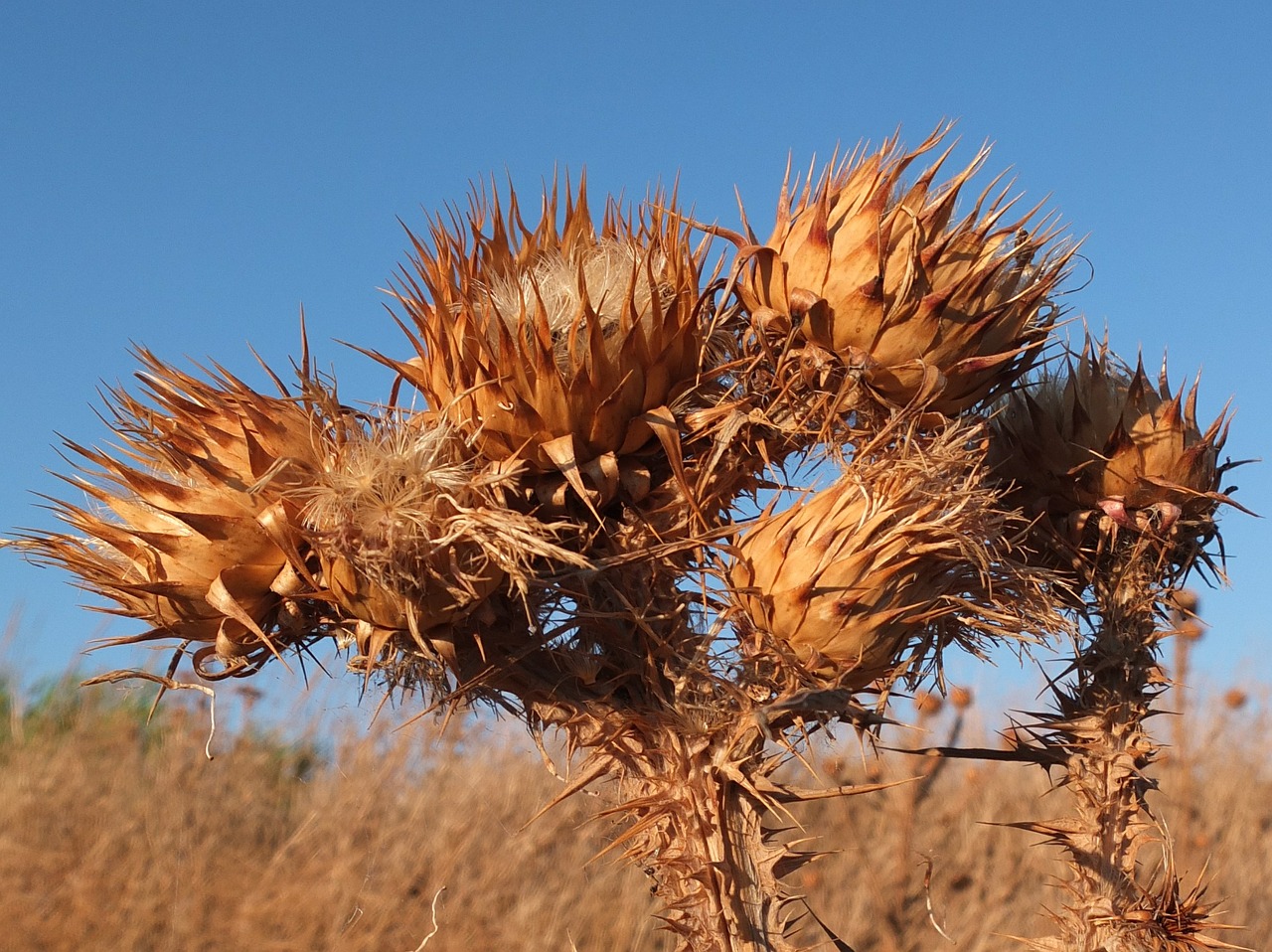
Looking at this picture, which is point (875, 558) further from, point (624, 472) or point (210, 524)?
point (210, 524)

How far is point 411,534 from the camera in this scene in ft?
6.19

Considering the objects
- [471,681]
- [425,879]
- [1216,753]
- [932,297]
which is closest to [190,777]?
[425,879]

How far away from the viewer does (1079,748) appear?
9.19ft

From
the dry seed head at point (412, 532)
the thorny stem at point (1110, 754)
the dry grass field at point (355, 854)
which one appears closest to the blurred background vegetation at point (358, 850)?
A: the dry grass field at point (355, 854)

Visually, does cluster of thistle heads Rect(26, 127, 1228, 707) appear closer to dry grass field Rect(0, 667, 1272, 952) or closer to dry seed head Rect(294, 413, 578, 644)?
dry seed head Rect(294, 413, 578, 644)

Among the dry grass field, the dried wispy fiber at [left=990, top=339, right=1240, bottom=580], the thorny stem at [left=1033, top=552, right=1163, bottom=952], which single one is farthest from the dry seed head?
the dry grass field

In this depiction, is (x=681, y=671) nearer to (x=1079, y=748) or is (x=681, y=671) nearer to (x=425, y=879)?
(x=1079, y=748)

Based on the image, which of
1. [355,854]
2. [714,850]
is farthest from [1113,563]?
[355,854]

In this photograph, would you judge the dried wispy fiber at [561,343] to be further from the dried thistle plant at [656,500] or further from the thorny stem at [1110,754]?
the thorny stem at [1110,754]

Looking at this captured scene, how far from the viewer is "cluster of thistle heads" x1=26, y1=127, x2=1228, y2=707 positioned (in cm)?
201

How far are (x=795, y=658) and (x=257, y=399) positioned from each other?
43.8 inches

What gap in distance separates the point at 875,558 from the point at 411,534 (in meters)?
0.82

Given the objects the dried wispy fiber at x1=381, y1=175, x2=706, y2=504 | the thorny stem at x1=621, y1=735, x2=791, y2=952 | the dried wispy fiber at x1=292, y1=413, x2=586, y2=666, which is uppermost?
the dried wispy fiber at x1=381, y1=175, x2=706, y2=504

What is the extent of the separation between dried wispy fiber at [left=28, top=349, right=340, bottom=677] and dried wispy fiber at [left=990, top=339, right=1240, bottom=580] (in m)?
1.59
